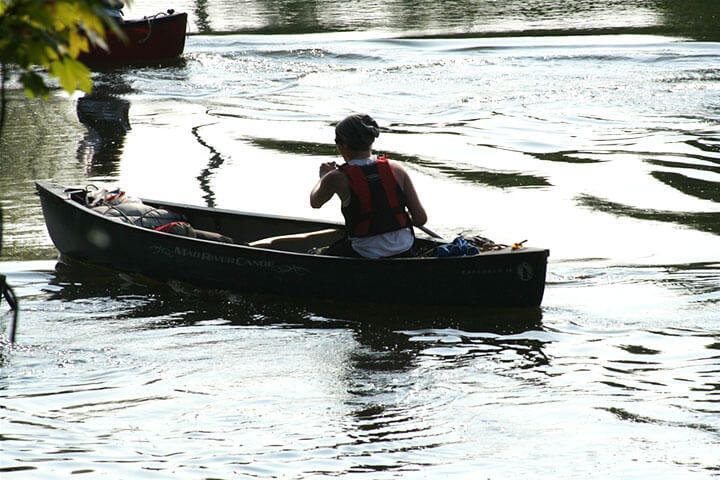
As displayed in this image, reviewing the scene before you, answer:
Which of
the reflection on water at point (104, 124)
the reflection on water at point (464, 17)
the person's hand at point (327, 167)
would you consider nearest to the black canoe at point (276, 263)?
the person's hand at point (327, 167)

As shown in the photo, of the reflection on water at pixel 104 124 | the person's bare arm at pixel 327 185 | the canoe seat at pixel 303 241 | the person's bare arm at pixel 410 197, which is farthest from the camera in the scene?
the reflection on water at pixel 104 124

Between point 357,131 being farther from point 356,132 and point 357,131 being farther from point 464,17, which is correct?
point 464,17

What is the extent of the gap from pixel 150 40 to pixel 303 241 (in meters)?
12.0

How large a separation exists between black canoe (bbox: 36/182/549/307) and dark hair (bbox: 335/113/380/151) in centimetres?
80

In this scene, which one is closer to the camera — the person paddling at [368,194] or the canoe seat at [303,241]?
the person paddling at [368,194]

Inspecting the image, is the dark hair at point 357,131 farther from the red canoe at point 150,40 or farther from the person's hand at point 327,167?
the red canoe at point 150,40

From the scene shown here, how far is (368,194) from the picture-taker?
311 inches

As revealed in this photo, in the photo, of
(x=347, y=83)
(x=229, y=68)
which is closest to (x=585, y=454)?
(x=347, y=83)

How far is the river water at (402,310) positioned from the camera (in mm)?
6074

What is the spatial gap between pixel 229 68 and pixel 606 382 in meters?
14.2

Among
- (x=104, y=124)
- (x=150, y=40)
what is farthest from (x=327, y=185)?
(x=150, y=40)

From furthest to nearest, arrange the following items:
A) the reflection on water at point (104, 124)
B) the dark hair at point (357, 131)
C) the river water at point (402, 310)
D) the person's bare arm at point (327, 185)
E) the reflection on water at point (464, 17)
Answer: the reflection on water at point (464, 17) → the reflection on water at point (104, 124) → the person's bare arm at point (327, 185) → the dark hair at point (357, 131) → the river water at point (402, 310)

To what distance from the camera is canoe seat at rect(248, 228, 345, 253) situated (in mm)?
8867

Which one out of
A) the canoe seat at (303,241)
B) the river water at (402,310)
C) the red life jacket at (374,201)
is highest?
the red life jacket at (374,201)
